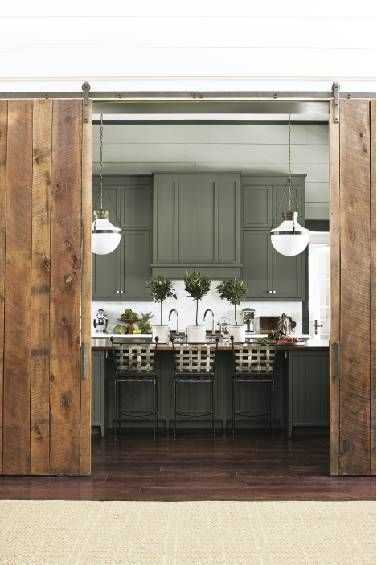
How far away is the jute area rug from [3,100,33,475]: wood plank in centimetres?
75

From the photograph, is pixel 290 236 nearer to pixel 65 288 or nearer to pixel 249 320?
pixel 249 320

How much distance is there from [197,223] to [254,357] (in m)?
2.97

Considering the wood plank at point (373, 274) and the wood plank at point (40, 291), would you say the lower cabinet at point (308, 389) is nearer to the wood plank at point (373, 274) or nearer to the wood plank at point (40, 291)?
the wood plank at point (373, 274)

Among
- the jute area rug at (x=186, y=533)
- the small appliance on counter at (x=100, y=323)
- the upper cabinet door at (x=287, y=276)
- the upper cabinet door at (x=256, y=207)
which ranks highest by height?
the upper cabinet door at (x=256, y=207)

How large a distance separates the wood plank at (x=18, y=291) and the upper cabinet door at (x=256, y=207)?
15.1 ft

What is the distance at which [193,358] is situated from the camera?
646 centimetres

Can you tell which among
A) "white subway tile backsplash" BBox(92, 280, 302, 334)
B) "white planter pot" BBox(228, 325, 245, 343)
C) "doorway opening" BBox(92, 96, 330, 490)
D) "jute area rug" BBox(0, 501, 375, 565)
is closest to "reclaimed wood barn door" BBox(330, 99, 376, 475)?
"jute area rug" BBox(0, 501, 375, 565)

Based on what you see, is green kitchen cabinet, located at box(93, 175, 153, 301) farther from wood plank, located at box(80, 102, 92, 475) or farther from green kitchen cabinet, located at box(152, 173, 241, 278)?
wood plank, located at box(80, 102, 92, 475)

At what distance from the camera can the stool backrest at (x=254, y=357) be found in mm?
6504

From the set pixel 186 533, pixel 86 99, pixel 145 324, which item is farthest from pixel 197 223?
pixel 186 533

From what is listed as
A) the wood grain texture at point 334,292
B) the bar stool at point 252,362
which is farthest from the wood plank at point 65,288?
the bar stool at point 252,362

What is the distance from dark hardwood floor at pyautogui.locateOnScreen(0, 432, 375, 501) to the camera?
176 inches
